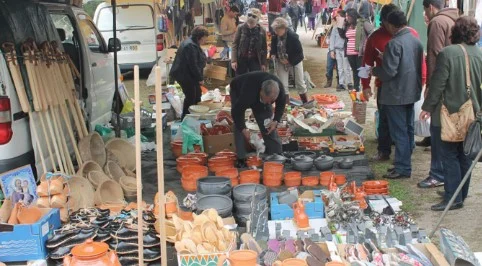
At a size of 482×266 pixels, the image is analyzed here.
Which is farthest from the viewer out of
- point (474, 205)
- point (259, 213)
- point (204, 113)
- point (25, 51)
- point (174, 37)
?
point (174, 37)

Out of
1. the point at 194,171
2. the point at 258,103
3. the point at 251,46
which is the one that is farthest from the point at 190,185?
the point at 251,46

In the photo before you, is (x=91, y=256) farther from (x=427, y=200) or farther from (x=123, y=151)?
(x=427, y=200)

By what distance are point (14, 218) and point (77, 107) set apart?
6.47 ft

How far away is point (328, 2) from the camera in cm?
2258

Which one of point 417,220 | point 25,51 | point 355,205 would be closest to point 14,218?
point 25,51

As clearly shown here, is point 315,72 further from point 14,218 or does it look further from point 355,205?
point 14,218

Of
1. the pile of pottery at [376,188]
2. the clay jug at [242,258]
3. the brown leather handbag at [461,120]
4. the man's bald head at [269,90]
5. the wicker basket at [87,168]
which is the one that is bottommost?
the pile of pottery at [376,188]

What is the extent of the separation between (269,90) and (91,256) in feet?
9.37

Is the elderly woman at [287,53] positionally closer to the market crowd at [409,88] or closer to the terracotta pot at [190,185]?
the market crowd at [409,88]

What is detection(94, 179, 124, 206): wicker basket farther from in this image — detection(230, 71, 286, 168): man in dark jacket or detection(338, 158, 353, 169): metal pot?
detection(338, 158, 353, 169): metal pot

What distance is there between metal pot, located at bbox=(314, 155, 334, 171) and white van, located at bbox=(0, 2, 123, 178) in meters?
2.62

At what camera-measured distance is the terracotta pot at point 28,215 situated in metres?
3.80

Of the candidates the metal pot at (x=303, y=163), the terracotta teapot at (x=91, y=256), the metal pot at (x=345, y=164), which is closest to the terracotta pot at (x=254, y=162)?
the metal pot at (x=303, y=163)

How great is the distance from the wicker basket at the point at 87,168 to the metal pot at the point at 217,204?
1.42 meters
